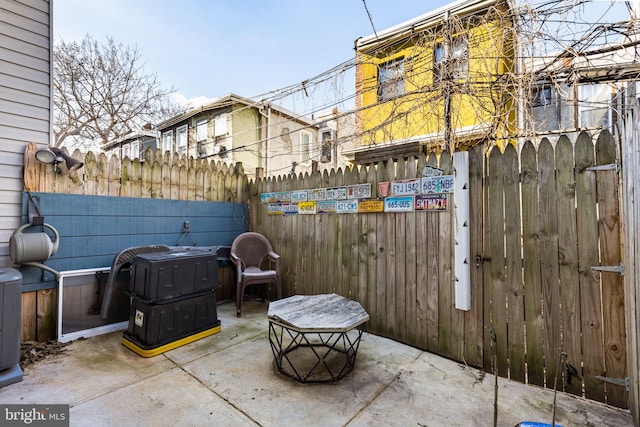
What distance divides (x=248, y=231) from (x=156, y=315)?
86.7 inches

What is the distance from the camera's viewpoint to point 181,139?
12375 millimetres

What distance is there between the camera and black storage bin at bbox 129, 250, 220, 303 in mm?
2730

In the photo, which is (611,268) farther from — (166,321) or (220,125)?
(220,125)

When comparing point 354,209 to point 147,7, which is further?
point 147,7

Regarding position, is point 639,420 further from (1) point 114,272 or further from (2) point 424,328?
(1) point 114,272

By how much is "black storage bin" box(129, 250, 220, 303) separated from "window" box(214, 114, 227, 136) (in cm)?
868

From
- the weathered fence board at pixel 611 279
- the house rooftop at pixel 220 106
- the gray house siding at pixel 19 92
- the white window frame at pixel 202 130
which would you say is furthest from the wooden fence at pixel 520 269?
the white window frame at pixel 202 130

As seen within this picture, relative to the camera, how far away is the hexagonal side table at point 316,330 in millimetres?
2186

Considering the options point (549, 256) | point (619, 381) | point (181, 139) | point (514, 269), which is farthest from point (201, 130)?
point (619, 381)

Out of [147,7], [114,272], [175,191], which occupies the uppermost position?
[147,7]

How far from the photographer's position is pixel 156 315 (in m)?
2.72

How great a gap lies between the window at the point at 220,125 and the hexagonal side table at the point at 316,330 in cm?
950

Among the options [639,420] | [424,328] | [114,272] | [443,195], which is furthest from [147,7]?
[639,420]

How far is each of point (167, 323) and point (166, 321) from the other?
0.02 meters
